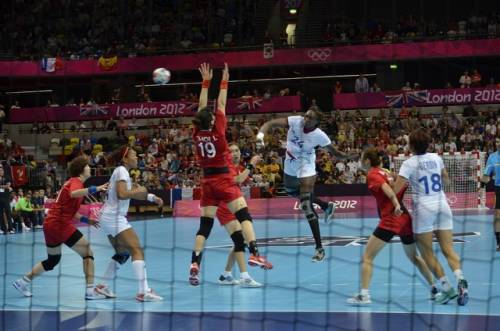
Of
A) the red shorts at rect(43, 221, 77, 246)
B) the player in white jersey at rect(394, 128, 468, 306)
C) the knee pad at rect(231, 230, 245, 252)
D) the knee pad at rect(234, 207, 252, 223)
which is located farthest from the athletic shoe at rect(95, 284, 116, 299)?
the player in white jersey at rect(394, 128, 468, 306)

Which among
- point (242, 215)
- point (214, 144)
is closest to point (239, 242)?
point (242, 215)

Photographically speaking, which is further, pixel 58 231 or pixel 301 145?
pixel 301 145

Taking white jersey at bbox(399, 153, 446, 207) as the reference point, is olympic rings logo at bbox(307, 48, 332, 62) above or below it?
above

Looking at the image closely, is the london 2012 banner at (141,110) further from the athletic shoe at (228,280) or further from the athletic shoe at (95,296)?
the athletic shoe at (95,296)

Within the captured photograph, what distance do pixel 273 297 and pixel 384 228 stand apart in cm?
176

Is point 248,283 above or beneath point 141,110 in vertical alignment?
beneath

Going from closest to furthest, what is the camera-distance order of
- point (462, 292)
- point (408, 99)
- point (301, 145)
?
point (462, 292) → point (301, 145) → point (408, 99)

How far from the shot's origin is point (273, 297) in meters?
9.69

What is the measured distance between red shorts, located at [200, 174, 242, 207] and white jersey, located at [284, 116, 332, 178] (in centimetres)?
222

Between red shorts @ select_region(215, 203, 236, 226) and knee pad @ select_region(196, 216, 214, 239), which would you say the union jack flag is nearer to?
red shorts @ select_region(215, 203, 236, 226)

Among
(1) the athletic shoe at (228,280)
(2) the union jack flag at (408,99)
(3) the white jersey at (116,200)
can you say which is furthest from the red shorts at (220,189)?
(2) the union jack flag at (408,99)

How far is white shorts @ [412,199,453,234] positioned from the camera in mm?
8617

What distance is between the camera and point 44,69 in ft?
135

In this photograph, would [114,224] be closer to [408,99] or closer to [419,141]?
[419,141]
